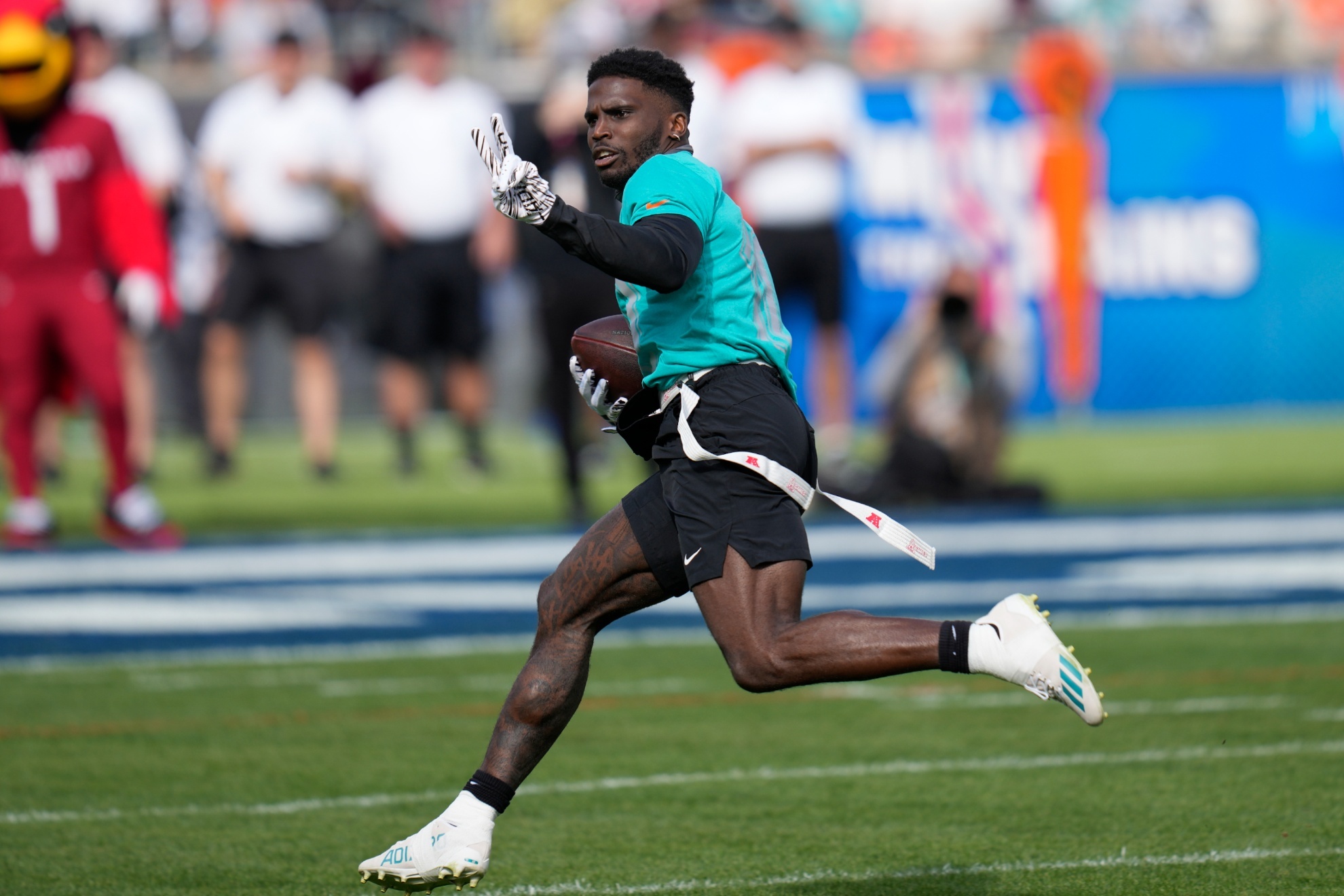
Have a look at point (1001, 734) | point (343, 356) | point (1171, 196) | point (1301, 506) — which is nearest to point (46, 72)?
point (1001, 734)

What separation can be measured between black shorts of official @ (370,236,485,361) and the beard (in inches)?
352

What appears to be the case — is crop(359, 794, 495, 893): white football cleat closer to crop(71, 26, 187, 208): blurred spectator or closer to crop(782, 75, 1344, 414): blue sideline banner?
crop(71, 26, 187, 208): blurred spectator

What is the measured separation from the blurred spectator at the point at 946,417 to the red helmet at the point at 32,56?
15.5 ft

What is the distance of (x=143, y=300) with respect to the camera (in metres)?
9.84

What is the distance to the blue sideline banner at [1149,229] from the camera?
16281mm

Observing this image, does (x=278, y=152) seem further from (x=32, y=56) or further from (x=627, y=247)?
(x=627, y=247)

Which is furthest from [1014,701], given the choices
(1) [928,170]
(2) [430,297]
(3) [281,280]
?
(1) [928,170]

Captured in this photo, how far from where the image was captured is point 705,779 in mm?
5266

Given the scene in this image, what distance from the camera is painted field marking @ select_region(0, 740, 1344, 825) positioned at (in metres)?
4.91

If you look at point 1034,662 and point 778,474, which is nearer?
point 1034,662

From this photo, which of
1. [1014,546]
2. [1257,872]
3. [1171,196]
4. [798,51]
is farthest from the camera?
[1171,196]

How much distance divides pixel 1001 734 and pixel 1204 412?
12.2 meters

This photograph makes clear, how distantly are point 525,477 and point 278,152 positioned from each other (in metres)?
2.75

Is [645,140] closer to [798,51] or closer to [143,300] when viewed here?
[143,300]
